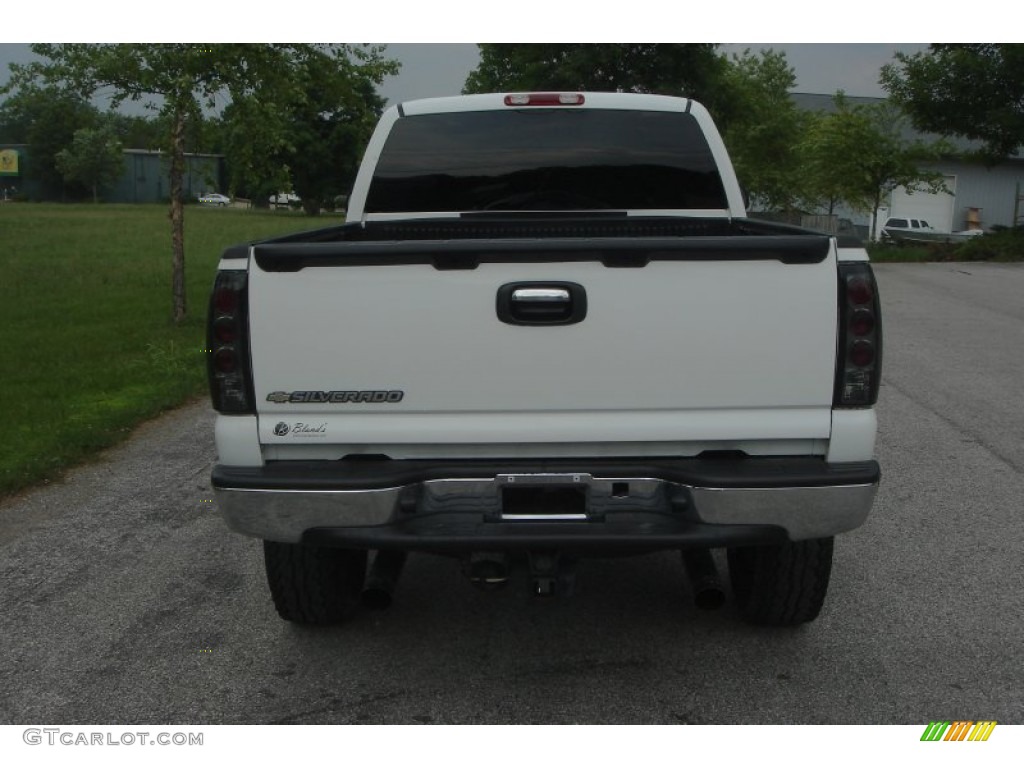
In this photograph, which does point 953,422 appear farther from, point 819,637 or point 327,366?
point 327,366

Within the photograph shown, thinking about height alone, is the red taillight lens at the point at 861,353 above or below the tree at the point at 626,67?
below

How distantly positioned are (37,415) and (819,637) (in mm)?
6609

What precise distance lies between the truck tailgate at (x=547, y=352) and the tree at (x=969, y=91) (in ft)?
103

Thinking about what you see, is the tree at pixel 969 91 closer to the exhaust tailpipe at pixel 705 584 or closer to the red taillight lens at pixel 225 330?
the exhaust tailpipe at pixel 705 584

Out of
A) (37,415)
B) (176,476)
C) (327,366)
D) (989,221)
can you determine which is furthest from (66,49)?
(989,221)

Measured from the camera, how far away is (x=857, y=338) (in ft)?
12.2

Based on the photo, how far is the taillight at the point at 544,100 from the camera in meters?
5.94

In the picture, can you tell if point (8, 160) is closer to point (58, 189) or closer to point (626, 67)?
point (58, 189)

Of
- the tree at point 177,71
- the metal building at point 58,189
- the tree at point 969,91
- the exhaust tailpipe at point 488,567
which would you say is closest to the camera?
the exhaust tailpipe at point 488,567

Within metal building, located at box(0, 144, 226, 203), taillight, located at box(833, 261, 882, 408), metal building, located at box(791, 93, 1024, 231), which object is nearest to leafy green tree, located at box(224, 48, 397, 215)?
taillight, located at box(833, 261, 882, 408)

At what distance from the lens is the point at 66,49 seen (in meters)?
13.3

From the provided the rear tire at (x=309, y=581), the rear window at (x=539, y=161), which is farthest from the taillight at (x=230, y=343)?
the rear window at (x=539, y=161)

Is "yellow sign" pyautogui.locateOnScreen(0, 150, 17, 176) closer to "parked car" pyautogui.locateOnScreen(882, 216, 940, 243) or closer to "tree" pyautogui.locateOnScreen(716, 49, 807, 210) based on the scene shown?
"tree" pyautogui.locateOnScreen(716, 49, 807, 210)

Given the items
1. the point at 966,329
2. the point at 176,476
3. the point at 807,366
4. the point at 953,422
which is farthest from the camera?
the point at 966,329
